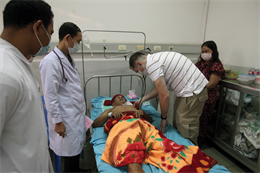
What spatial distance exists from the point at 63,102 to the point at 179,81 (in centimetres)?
124

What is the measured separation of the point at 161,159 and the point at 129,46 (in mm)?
2041

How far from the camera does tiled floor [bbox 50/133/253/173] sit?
2.04m

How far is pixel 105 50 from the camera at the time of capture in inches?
104

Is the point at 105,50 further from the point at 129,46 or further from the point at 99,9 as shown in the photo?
the point at 99,9

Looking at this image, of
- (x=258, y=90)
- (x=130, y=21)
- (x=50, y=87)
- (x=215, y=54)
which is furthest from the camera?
(x=130, y=21)

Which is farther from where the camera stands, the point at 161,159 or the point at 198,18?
the point at 198,18

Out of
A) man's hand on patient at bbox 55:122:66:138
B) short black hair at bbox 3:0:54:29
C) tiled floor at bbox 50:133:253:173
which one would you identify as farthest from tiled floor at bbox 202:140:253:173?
short black hair at bbox 3:0:54:29

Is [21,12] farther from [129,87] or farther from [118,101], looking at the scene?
[129,87]

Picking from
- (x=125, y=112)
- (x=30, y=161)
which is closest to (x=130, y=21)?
(x=125, y=112)

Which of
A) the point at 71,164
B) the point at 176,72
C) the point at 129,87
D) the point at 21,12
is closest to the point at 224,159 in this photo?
the point at 176,72

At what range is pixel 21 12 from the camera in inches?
26.0

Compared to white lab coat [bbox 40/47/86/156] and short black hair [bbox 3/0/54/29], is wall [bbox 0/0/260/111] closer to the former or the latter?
white lab coat [bbox 40/47/86/156]

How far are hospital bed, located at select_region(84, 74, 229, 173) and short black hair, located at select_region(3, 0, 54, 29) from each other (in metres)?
1.14

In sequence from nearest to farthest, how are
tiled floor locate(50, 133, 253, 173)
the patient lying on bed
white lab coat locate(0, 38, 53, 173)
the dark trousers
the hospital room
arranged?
white lab coat locate(0, 38, 53, 173) → the hospital room → the patient lying on bed → the dark trousers → tiled floor locate(50, 133, 253, 173)
